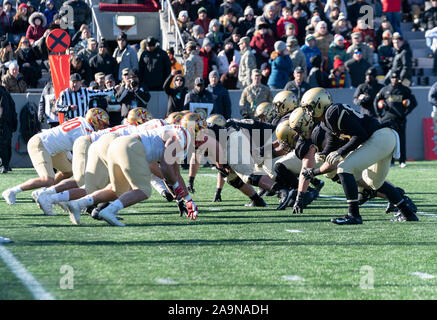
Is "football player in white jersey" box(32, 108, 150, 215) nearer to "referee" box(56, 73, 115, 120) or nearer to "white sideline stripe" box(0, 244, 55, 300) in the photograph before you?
"white sideline stripe" box(0, 244, 55, 300)

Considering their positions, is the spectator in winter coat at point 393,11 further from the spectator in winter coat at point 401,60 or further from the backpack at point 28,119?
the backpack at point 28,119

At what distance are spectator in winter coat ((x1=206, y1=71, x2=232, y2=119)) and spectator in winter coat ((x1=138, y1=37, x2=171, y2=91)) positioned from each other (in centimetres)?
96

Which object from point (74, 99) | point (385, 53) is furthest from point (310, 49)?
point (74, 99)

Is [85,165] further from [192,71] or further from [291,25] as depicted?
[291,25]

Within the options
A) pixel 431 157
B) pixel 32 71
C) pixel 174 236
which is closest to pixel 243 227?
pixel 174 236

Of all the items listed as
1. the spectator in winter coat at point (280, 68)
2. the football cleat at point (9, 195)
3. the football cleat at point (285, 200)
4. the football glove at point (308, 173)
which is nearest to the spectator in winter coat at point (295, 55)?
the spectator in winter coat at point (280, 68)

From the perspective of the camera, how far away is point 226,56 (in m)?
17.0

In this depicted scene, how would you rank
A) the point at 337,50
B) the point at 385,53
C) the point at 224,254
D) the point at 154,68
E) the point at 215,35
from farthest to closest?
the point at 385,53 → the point at 215,35 → the point at 337,50 → the point at 154,68 → the point at 224,254

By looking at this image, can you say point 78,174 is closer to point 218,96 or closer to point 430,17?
point 218,96

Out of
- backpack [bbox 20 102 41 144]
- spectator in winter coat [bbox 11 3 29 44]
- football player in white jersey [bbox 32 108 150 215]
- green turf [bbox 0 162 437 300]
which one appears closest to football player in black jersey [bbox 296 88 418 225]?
green turf [bbox 0 162 437 300]

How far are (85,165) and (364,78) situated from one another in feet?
30.3

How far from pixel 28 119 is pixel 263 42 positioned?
4.68 m

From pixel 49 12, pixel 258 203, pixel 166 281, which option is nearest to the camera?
pixel 166 281

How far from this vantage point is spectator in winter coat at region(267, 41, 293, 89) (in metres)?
16.1
